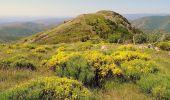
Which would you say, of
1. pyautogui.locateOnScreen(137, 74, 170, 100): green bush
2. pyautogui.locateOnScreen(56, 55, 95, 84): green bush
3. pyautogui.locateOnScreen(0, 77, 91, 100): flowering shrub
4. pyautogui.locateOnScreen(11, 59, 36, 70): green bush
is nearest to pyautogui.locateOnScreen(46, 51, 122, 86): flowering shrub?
pyautogui.locateOnScreen(56, 55, 95, 84): green bush

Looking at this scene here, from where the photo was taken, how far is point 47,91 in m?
7.63

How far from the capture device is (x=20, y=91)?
292 inches

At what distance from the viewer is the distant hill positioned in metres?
125

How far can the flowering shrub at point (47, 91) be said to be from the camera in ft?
24.1

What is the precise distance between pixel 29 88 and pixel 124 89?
10.6ft

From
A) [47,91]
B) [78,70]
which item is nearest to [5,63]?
[78,70]

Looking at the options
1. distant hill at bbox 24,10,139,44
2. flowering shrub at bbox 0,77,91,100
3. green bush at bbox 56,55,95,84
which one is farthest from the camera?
distant hill at bbox 24,10,139,44

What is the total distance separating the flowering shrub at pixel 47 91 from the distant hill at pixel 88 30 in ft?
368

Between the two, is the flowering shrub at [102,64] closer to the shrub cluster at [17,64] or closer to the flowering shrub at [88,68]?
the flowering shrub at [88,68]

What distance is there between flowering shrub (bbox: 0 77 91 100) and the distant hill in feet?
368

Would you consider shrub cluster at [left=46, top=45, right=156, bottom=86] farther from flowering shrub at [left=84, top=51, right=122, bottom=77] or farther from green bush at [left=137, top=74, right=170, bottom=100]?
green bush at [left=137, top=74, right=170, bottom=100]

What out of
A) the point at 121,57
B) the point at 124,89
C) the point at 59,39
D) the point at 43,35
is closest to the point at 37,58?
the point at 121,57

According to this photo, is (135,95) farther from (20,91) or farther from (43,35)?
(43,35)

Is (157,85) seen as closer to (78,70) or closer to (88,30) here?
(78,70)
